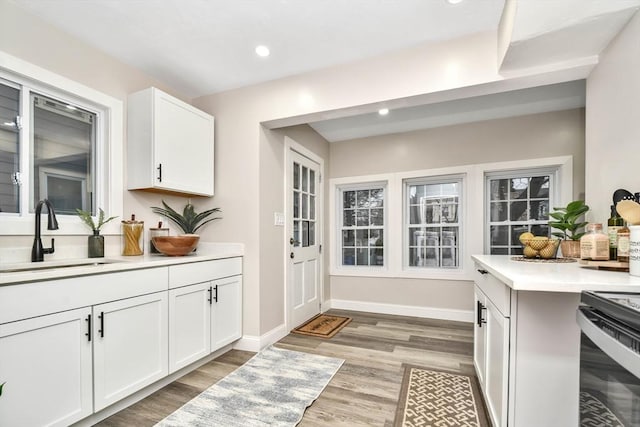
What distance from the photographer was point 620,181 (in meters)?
1.62

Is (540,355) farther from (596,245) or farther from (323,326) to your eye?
(323,326)

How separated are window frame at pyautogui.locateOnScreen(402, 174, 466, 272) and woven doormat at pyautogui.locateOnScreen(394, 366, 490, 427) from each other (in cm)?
178

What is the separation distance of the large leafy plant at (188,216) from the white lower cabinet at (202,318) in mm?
676

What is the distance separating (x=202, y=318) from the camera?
2480 millimetres

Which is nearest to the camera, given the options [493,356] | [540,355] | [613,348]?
[613,348]

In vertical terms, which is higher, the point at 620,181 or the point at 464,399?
the point at 620,181

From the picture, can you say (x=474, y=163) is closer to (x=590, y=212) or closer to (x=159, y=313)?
(x=590, y=212)

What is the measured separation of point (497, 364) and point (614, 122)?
1.50 meters

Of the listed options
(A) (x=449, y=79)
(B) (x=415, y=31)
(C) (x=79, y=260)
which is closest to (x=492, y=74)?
(A) (x=449, y=79)

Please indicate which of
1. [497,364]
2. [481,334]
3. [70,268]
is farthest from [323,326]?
[70,268]

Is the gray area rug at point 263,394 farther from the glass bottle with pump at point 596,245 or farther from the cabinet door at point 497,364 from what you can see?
the glass bottle with pump at point 596,245

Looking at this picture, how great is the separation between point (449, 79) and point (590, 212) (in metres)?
1.31

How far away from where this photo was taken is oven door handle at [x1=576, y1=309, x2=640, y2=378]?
689mm

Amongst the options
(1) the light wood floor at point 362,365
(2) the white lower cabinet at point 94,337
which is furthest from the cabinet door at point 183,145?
(1) the light wood floor at point 362,365
